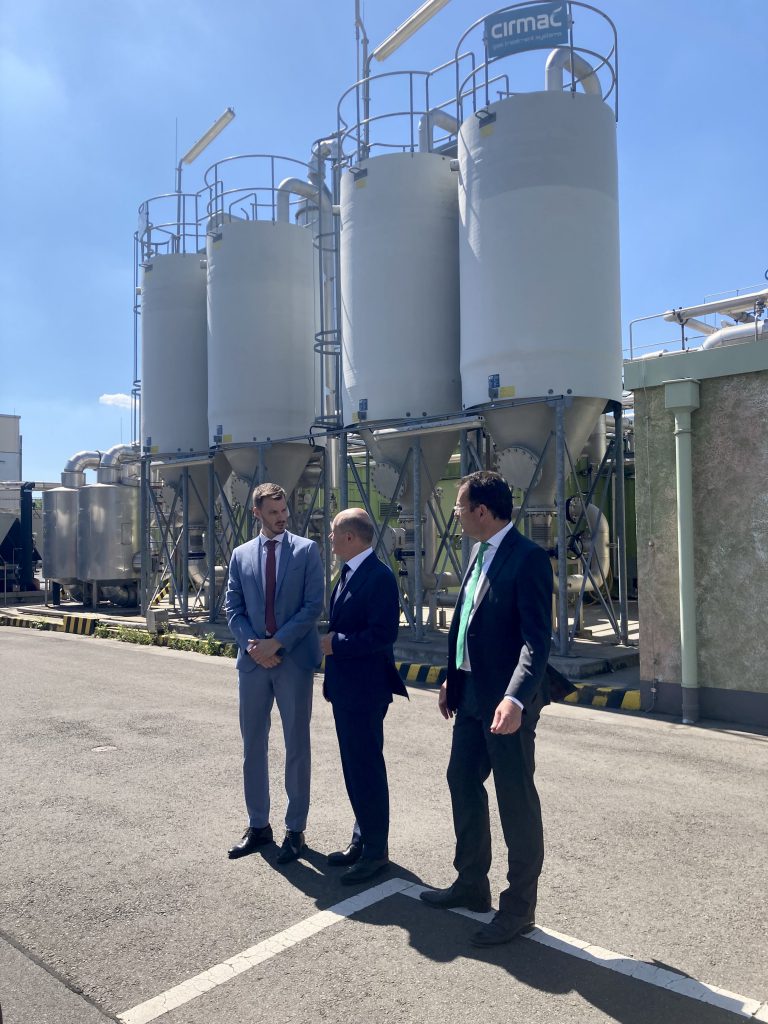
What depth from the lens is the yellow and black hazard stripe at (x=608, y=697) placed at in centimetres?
872

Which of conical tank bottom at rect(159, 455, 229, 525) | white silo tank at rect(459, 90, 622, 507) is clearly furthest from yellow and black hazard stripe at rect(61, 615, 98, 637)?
white silo tank at rect(459, 90, 622, 507)

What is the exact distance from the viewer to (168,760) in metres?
6.73

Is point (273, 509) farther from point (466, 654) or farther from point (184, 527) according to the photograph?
point (184, 527)

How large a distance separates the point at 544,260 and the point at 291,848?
8284 millimetres

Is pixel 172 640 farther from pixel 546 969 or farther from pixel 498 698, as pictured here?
pixel 546 969

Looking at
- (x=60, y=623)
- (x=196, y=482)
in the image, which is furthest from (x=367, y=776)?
(x=60, y=623)

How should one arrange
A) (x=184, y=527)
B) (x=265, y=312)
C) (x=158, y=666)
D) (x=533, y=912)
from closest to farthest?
1. (x=533, y=912)
2. (x=158, y=666)
3. (x=265, y=312)
4. (x=184, y=527)

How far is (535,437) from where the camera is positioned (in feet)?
36.4

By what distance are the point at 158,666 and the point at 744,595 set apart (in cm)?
839

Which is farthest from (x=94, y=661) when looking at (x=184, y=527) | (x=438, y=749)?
(x=438, y=749)

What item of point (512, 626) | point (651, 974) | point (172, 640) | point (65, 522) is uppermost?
point (65, 522)

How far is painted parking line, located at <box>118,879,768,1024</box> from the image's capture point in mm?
3123

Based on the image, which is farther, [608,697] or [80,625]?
[80,625]

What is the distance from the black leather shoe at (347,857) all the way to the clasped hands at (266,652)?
42.3 inches
